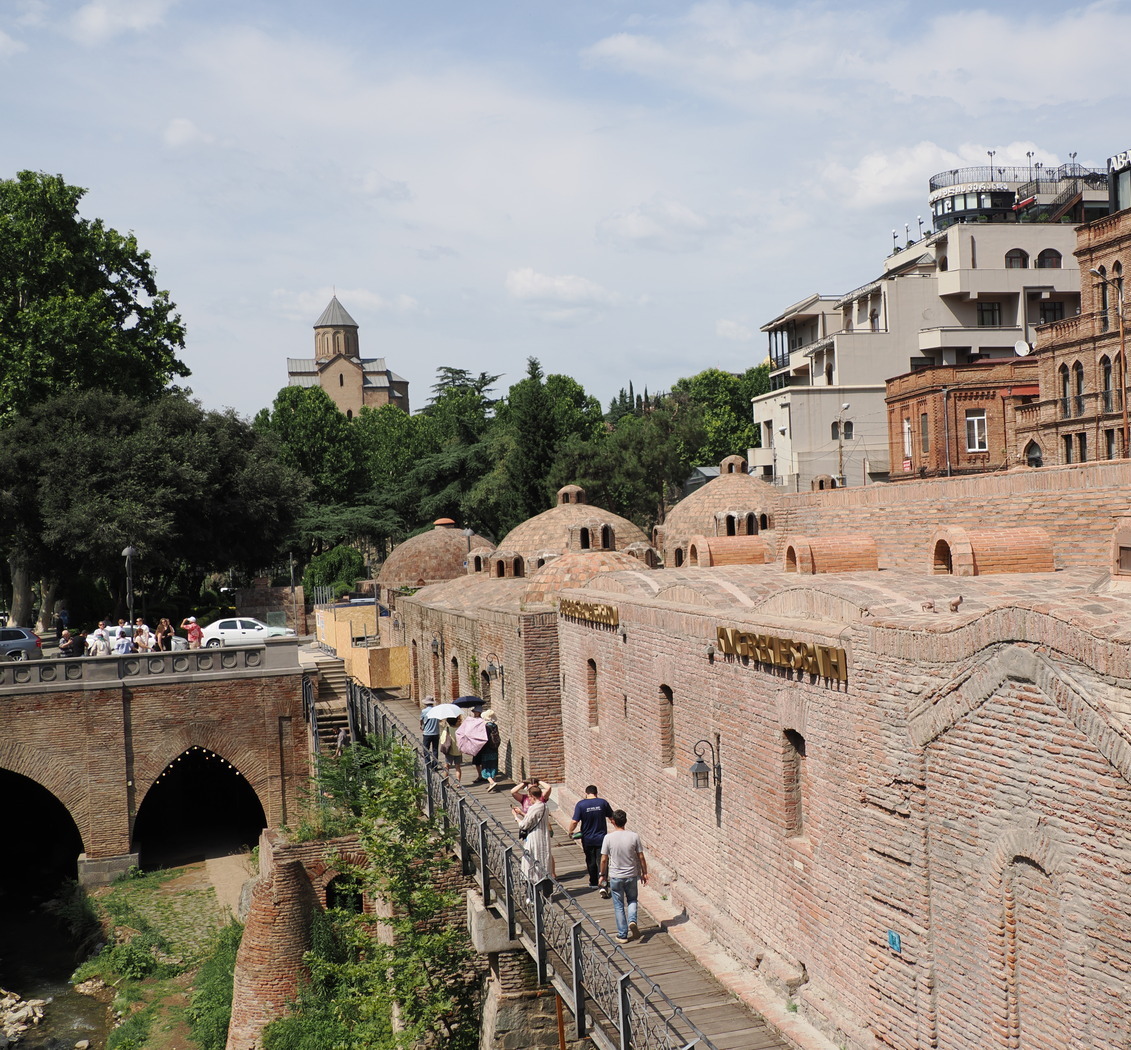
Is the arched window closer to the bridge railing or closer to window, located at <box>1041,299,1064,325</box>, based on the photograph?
the bridge railing

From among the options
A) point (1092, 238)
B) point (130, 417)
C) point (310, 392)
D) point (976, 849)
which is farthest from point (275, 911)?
point (310, 392)

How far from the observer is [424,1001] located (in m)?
16.5

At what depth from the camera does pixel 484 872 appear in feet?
47.8

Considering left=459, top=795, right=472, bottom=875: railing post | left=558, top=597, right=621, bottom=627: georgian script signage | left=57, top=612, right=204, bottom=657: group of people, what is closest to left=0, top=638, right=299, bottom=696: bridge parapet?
left=57, top=612, right=204, bottom=657: group of people

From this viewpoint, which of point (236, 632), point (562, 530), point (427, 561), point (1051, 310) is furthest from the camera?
point (1051, 310)

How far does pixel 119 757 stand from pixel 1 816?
642 cm

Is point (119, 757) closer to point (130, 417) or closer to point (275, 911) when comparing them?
point (275, 911)

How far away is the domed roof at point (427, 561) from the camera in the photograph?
146ft

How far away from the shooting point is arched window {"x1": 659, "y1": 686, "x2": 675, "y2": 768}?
50.7 ft

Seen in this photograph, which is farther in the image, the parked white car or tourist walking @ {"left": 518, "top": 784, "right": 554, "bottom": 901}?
the parked white car

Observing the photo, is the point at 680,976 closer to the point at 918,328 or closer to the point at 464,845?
the point at 464,845

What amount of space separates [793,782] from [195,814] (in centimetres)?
2450

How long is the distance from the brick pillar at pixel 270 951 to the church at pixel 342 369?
3632 inches

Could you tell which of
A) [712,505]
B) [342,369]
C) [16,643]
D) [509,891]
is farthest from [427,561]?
[342,369]
